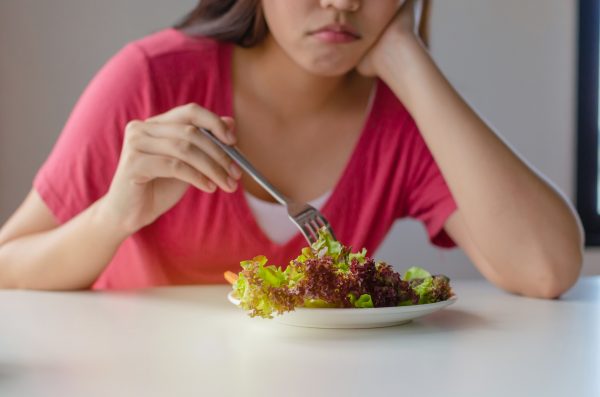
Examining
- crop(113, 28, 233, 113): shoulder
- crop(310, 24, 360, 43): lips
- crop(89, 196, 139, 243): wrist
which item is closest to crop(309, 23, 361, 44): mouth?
crop(310, 24, 360, 43): lips

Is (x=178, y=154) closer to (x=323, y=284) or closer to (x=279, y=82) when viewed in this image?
(x=323, y=284)

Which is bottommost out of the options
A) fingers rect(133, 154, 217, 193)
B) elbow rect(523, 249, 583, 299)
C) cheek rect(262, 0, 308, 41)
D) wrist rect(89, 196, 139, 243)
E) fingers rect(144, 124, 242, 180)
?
elbow rect(523, 249, 583, 299)

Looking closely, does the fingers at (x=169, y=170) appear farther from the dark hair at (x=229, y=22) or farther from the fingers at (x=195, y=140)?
the dark hair at (x=229, y=22)

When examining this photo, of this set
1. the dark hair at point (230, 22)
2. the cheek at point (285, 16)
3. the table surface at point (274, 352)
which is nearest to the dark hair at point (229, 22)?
the dark hair at point (230, 22)

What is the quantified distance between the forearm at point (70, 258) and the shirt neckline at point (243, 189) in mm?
261

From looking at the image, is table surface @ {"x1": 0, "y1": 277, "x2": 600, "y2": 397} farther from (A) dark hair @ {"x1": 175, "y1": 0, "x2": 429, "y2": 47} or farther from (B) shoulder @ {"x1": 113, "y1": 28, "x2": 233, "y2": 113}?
(A) dark hair @ {"x1": 175, "y1": 0, "x2": 429, "y2": 47}

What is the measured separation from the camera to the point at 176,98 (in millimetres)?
1412

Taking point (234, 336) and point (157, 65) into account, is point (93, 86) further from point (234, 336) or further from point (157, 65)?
point (234, 336)

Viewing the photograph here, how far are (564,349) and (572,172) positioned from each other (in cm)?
267

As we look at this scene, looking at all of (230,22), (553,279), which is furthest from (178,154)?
(553,279)

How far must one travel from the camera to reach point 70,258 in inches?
46.3

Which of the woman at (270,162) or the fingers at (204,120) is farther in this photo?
the woman at (270,162)

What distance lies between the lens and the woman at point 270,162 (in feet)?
3.84

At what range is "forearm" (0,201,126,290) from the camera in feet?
3.84
